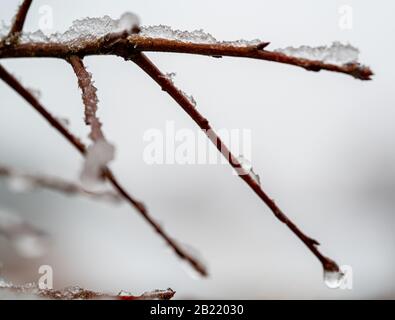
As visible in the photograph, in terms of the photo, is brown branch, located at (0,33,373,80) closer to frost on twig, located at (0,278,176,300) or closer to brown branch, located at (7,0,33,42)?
brown branch, located at (7,0,33,42)

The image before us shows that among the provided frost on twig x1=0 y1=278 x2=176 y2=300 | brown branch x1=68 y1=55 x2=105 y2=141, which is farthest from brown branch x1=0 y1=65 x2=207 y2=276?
frost on twig x1=0 y1=278 x2=176 y2=300

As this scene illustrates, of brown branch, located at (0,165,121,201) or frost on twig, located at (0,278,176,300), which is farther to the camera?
frost on twig, located at (0,278,176,300)

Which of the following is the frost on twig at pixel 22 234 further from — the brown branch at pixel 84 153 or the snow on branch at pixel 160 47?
the snow on branch at pixel 160 47

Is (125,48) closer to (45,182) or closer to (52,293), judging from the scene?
(45,182)
